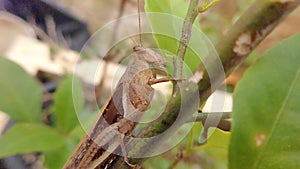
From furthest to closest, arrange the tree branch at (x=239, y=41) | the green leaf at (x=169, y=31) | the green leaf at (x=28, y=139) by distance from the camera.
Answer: the green leaf at (x=28, y=139)
the green leaf at (x=169, y=31)
the tree branch at (x=239, y=41)

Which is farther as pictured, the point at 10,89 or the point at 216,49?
the point at 10,89

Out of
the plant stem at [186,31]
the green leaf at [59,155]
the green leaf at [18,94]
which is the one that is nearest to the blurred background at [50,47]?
the green leaf at [18,94]

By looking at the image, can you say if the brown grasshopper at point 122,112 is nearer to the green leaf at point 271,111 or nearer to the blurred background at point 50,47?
the green leaf at point 271,111

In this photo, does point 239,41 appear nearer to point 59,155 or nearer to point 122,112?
point 122,112

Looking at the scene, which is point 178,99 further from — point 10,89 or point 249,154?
point 10,89

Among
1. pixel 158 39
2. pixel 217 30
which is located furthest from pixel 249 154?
pixel 217 30

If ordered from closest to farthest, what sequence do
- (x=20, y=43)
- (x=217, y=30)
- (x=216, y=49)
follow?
(x=216, y=49)
(x=20, y=43)
(x=217, y=30)
